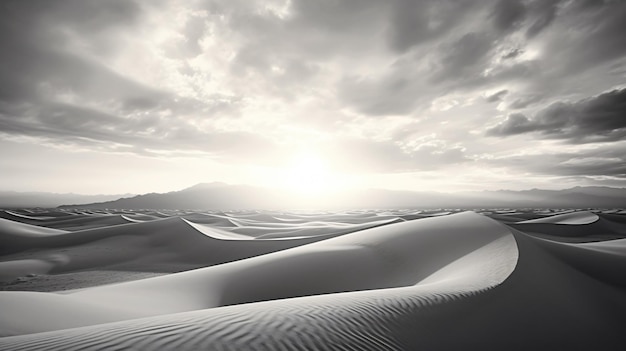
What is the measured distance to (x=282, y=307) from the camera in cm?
265

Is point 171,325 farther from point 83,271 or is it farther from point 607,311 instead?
point 83,271

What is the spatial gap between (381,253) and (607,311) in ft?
13.5

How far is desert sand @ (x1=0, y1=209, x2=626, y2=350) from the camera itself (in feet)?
6.81

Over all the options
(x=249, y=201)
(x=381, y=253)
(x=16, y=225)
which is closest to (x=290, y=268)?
(x=381, y=253)

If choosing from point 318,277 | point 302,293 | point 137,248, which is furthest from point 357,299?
point 137,248

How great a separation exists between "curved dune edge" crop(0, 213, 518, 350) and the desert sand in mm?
16

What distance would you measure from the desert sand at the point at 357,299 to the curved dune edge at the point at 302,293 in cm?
2

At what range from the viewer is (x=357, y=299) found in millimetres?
2980

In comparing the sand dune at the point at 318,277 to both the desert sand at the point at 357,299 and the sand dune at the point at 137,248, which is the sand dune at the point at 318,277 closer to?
the desert sand at the point at 357,299

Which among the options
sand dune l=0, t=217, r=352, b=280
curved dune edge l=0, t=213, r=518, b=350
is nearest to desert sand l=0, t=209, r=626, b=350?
curved dune edge l=0, t=213, r=518, b=350

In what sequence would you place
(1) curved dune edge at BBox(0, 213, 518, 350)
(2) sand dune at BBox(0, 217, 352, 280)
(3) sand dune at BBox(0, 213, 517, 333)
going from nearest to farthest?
(1) curved dune edge at BBox(0, 213, 518, 350) → (3) sand dune at BBox(0, 213, 517, 333) → (2) sand dune at BBox(0, 217, 352, 280)

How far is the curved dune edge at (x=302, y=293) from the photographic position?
201 centimetres

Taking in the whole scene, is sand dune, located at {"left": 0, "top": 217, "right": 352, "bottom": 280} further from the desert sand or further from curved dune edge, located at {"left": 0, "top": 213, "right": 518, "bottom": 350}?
curved dune edge, located at {"left": 0, "top": 213, "right": 518, "bottom": 350}

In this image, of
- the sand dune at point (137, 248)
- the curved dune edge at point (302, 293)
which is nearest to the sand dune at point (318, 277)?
the curved dune edge at point (302, 293)
